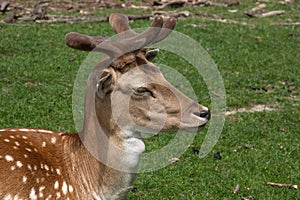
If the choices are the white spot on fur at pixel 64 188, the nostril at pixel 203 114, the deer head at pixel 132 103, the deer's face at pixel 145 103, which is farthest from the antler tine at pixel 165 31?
the white spot on fur at pixel 64 188

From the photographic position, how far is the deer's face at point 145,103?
3.93 meters

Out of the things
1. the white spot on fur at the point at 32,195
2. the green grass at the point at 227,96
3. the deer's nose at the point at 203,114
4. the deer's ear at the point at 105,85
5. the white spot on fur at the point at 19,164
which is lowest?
the green grass at the point at 227,96

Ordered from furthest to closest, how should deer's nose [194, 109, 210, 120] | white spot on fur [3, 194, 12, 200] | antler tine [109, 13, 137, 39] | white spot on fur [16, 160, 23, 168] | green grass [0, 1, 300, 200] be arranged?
1. green grass [0, 1, 300, 200]
2. antler tine [109, 13, 137, 39]
3. deer's nose [194, 109, 210, 120]
4. white spot on fur [16, 160, 23, 168]
5. white spot on fur [3, 194, 12, 200]

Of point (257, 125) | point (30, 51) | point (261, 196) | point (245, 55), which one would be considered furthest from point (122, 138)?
point (245, 55)

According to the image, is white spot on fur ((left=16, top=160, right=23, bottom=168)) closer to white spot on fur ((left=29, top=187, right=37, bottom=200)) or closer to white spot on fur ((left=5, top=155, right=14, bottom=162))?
white spot on fur ((left=5, top=155, right=14, bottom=162))

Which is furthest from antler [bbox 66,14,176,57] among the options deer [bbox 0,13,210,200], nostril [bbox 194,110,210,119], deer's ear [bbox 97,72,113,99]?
nostril [bbox 194,110,210,119]

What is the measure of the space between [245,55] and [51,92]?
4157 mm

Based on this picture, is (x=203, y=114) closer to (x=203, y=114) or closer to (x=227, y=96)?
(x=203, y=114)

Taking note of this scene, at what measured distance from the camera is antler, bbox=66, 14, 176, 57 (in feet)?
12.5

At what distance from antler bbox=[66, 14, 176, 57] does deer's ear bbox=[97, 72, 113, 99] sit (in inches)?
6.8

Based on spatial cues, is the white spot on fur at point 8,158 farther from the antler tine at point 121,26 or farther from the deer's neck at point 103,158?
the antler tine at point 121,26

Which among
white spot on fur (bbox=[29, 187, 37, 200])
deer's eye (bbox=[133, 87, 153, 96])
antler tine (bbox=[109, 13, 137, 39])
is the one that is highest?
antler tine (bbox=[109, 13, 137, 39])

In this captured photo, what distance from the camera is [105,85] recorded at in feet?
12.7

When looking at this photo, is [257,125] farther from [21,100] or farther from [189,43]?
[189,43]
